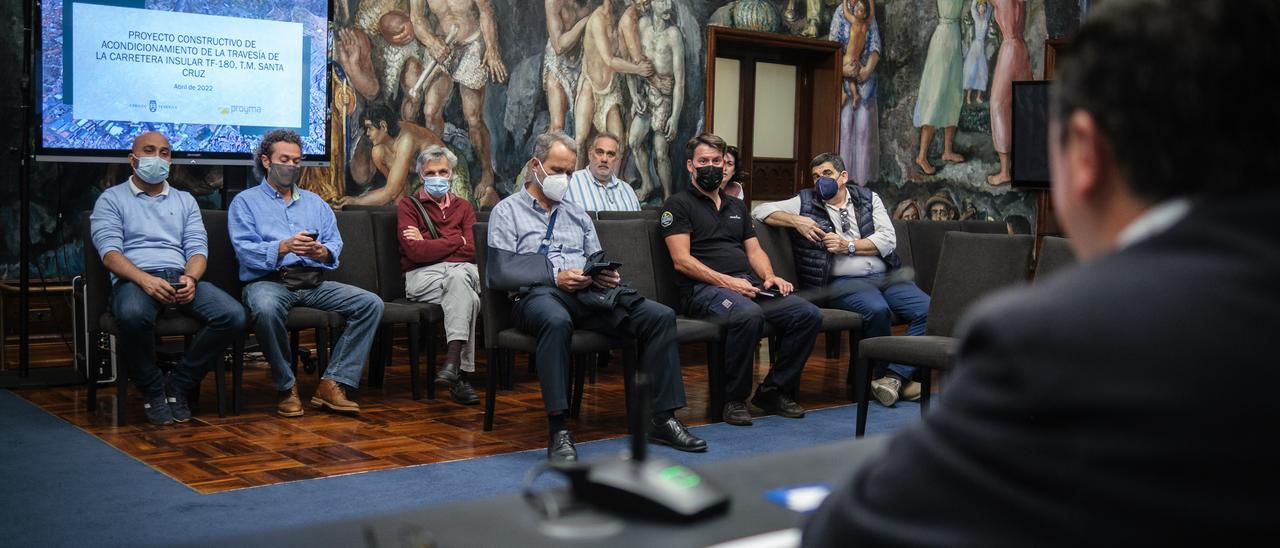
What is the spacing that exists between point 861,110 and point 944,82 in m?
0.74

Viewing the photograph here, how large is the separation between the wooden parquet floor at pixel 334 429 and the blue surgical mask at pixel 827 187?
3.30 feet

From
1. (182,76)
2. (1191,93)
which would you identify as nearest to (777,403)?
(182,76)

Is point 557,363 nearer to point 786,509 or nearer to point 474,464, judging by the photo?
point 474,464

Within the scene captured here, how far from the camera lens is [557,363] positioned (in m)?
4.52

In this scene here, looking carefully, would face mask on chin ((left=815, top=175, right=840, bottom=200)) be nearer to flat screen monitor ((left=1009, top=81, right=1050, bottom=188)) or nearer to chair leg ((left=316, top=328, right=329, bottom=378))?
chair leg ((left=316, top=328, right=329, bottom=378))

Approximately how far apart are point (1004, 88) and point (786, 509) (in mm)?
9492

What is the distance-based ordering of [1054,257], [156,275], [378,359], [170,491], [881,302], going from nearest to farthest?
[170,491] → [1054,257] → [156,275] → [881,302] → [378,359]

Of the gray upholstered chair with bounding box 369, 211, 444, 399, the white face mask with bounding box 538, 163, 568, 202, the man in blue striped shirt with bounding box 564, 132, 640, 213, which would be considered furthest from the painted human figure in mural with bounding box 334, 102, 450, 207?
the white face mask with bounding box 538, 163, 568, 202

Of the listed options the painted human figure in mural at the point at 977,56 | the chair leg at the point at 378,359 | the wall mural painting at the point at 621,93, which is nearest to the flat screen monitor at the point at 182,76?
the wall mural painting at the point at 621,93

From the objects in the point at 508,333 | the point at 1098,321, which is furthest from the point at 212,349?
the point at 1098,321

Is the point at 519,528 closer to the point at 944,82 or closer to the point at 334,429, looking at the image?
the point at 334,429

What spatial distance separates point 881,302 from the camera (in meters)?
5.81

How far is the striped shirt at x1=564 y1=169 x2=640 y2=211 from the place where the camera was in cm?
791

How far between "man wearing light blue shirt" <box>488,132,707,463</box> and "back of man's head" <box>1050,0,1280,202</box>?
358cm
